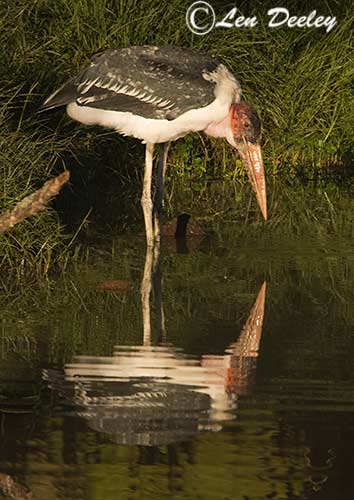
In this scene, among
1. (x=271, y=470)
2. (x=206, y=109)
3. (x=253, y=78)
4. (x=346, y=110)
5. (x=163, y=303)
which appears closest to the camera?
(x=271, y=470)

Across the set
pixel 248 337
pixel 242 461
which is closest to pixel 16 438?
pixel 242 461

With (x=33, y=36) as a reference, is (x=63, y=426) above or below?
below

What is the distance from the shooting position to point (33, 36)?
13.3 m

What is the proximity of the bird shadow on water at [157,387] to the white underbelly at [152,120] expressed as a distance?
2.96 meters

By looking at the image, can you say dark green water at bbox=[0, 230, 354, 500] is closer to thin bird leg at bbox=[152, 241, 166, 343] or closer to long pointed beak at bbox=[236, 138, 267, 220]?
thin bird leg at bbox=[152, 241, 166, 343]

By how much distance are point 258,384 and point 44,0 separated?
683 cm

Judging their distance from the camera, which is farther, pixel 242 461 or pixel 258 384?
pixel 258 384

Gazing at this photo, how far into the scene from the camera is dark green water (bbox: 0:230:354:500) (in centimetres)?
599

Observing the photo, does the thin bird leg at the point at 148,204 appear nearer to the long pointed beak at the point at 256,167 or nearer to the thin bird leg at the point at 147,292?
the thin bird leg at the point at 147,292

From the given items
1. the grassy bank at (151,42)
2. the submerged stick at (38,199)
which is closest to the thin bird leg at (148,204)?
the grassy bank at (151,42)

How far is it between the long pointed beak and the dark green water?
949mm

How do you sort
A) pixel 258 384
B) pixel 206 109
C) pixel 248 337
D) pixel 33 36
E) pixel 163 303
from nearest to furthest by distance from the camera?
1. pixel 258 384
2. pixel 248 337
3. pixel 163 303
4. pixel 206 109
5. pixel 33 36

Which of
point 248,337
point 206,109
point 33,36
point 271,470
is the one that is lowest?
point 271,470

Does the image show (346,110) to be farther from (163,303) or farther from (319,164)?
(163,303)
